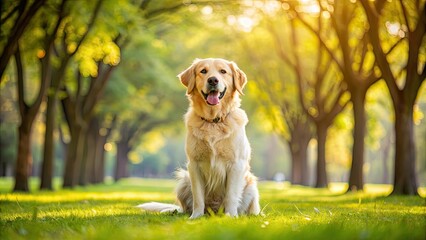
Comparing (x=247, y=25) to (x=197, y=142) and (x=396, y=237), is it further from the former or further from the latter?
(x=396, y=237)

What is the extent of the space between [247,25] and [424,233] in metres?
28.9

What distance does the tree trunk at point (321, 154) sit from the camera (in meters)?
29.3

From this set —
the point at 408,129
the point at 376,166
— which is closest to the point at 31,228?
the point at 408,129

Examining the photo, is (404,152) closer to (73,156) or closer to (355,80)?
(355,80)

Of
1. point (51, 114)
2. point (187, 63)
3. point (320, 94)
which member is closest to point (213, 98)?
point (51, 114)

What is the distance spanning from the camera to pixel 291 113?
36.0 metres

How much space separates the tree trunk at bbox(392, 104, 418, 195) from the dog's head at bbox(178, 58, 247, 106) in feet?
29.8

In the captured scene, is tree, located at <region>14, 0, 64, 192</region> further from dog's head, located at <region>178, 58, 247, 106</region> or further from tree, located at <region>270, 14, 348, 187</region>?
tree, located at <region>270, 14, 348, 187</region>

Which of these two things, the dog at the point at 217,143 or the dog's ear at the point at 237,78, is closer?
the dog at the point at 217,143

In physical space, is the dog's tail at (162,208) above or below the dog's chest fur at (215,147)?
below

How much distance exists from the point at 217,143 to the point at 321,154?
22489 mm

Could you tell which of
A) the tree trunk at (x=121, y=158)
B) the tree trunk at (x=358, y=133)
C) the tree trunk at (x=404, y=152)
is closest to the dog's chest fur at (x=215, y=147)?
the tree trunk at (x=404, y=152)

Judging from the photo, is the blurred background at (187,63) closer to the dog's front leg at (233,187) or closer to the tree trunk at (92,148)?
the tree trunk at (92,148)

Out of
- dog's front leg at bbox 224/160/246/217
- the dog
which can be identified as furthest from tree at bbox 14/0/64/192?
dog's front leg at bbox 224/160/246/217
